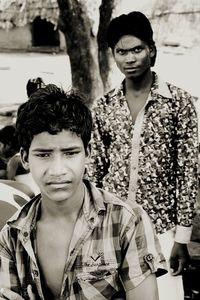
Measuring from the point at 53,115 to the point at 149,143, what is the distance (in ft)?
2.72

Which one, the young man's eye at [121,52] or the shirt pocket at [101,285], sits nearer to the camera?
the shirt pocket at [101,285]

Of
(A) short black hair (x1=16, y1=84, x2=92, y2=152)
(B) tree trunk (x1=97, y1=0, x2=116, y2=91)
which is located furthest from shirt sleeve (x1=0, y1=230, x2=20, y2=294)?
(B) tree trunk (x1=97, y1=0, x2=116, y2=91)

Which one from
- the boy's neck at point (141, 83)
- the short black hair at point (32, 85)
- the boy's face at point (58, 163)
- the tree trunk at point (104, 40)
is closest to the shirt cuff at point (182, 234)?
the boy's neck at point (141, 83)

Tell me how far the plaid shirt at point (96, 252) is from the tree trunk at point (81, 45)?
60.6 inches

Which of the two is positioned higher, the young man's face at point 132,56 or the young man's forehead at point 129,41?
the young man's forehead at point 129,41

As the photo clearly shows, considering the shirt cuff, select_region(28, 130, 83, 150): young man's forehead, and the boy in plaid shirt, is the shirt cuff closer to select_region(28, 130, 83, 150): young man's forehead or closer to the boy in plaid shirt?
the boy in plaid shirt

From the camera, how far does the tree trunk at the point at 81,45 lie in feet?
10.2

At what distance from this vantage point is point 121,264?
1.58m

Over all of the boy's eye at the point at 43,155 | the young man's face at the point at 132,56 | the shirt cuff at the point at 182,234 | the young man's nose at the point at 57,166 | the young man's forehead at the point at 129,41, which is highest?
the young man's forehead at the point at 129,41

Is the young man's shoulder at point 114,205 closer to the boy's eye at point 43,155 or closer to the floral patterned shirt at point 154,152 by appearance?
the boy's eye at point 43,155

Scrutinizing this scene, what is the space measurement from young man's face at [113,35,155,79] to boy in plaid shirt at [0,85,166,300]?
2.52 ft

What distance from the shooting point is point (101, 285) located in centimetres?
160

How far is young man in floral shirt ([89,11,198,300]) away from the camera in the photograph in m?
2.29

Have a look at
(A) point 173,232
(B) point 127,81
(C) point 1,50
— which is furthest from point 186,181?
(C) point 1,50
